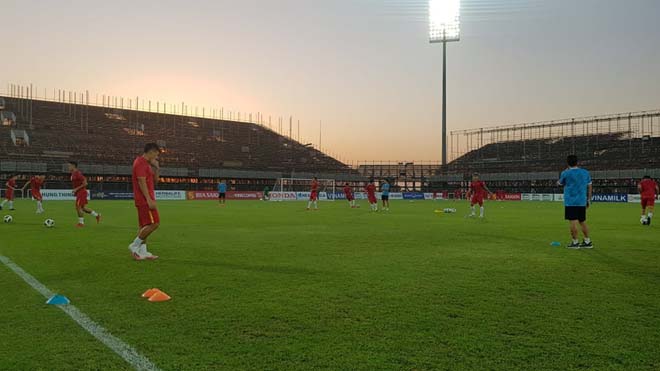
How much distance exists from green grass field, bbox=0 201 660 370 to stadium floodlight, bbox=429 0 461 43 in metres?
59.2

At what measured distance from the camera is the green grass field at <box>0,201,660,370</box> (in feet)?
12.9

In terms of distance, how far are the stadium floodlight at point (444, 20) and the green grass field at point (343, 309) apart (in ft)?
194

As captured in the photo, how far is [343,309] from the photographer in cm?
538

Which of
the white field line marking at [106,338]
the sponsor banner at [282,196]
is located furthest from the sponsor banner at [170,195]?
the white field line marking at [106,338]

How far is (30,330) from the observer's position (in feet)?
15.0

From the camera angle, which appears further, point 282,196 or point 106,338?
point 282,196

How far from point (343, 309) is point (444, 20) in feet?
217

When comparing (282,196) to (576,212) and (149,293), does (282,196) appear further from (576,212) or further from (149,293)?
(149,293)

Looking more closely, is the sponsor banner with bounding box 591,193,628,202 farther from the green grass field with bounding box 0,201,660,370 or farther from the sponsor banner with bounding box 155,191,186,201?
the green grass field with bounding box 0,201,660,370

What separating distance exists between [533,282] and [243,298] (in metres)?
3.98

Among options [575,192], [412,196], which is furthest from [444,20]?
[575,192]

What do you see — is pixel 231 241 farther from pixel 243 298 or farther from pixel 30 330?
pixel 30 330

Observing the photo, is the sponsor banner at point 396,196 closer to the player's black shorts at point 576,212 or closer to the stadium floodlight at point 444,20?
the stadium floodlight at point 444,20

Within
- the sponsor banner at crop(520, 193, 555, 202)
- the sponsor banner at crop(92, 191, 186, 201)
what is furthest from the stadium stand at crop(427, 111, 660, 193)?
the sponsor banner at crop(92, 191, 186, 201)
